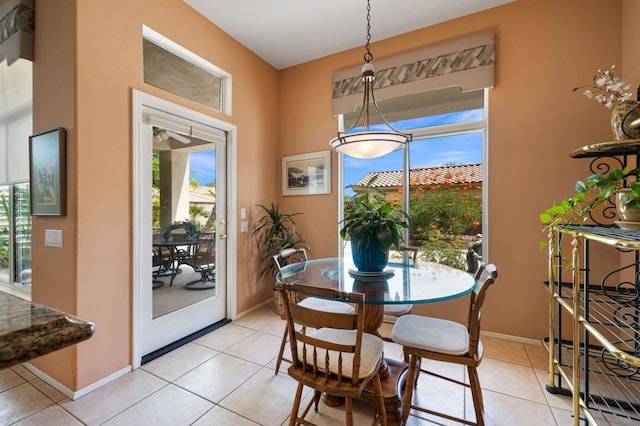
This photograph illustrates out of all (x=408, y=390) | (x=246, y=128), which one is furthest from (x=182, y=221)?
(x=408, y=390)

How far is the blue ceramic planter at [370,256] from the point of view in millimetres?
1971

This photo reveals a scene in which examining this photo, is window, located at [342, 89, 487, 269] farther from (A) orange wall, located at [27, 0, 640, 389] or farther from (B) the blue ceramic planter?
(B) the blue ceramic planter

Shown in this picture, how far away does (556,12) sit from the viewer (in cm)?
246

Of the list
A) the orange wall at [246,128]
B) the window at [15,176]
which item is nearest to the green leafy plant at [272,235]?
the orange wall at [246,128]

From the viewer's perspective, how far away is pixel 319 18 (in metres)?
2.80

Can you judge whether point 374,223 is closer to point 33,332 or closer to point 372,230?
point 372,230

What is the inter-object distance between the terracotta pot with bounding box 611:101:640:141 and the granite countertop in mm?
2611

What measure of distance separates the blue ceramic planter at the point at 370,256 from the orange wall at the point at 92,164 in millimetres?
1786

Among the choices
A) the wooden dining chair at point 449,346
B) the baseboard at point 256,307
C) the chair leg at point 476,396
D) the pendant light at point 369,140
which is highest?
the pendant light at point 369,140

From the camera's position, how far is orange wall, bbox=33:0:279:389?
1.89 m

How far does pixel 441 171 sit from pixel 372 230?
4.97 ft

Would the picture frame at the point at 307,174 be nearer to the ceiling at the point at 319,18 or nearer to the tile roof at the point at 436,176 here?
the tile roof at the point at 436,176

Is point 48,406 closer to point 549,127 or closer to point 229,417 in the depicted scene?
point 229,417

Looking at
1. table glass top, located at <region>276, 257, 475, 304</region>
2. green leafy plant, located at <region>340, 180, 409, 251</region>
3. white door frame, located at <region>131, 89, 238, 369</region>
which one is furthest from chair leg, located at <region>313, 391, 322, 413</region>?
white door frame, located at <region>131, 89, 238, 369</region>
